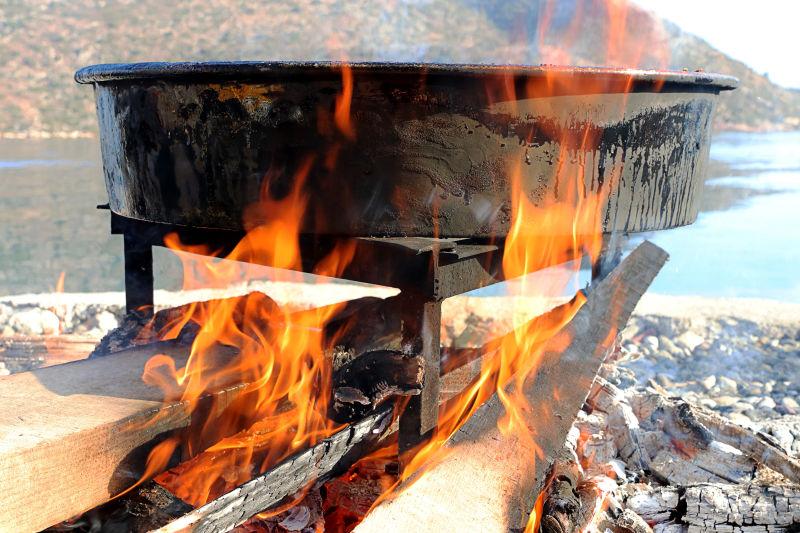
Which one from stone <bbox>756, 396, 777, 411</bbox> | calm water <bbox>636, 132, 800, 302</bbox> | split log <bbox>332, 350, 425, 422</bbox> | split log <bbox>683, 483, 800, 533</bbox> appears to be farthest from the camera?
calm water <bbox>636, 132, 800, 302</bbox>

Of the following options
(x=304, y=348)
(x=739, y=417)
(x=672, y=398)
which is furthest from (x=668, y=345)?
(x=304, y=348)

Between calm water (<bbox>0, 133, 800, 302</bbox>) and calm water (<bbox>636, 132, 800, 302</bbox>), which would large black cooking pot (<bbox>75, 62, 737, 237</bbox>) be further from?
calm water (<bbox>636, 132, 800, 302</bbox>)

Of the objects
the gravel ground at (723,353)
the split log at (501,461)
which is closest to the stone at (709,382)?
the gravel ground at (723,353)

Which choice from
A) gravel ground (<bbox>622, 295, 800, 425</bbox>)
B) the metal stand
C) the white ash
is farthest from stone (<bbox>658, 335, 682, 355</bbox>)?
the metal stand

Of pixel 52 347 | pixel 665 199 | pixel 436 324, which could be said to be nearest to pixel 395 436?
pixel 436 324

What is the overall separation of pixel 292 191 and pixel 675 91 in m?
1.15

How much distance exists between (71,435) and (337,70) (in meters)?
1.03

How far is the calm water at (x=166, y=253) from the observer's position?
7.43 metres

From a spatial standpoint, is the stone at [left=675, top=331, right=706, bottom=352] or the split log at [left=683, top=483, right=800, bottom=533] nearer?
the split log at [left=683, top=483, right=800, bottom=533]

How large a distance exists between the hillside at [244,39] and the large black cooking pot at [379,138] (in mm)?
26900

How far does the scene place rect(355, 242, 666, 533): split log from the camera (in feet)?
4.85

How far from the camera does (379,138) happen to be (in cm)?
173

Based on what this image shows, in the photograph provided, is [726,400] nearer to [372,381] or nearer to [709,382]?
[709,382]

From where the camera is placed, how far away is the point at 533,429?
5.98ft
